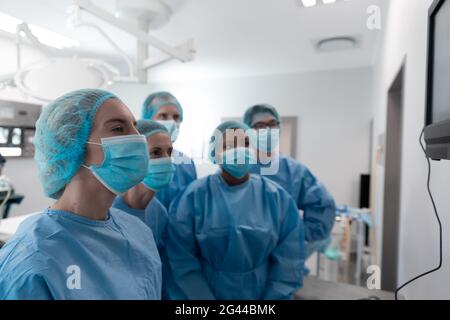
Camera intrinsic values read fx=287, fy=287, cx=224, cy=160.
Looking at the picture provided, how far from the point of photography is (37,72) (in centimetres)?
67

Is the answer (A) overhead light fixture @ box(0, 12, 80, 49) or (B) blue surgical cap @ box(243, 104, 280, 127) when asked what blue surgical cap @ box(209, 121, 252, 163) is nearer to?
(B) blue surgical cap @ box(243, 104, 280, 127)

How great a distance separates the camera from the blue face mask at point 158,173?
2.35 ft

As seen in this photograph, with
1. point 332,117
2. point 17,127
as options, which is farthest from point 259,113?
point 332,117

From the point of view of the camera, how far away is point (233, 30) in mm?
1143

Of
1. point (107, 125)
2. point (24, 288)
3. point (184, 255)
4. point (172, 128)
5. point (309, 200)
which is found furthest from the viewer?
point (309, 200)

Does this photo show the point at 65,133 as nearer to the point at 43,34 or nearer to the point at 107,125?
the point at 107,125

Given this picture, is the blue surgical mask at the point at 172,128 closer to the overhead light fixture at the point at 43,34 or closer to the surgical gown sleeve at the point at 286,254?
the overhead light fixture at the point at 43,34

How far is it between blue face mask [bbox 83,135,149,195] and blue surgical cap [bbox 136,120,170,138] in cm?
12

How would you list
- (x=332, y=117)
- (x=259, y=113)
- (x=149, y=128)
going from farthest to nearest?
(x=332, y=117)
(x=259, y=113)
(x=149, y=128)

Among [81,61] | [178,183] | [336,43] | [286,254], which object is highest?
[336,43]

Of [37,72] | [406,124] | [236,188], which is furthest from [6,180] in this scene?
[406,124]

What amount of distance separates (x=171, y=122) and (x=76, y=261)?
458 mm

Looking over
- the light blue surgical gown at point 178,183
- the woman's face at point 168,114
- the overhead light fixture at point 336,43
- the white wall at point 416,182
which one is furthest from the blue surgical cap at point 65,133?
the overhead light fixture at point 336,43
